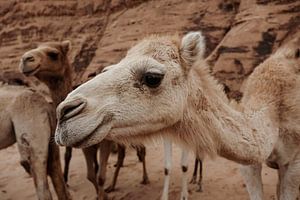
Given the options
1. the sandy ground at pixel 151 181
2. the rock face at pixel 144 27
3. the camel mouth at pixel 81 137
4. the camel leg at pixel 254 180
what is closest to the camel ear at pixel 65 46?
the sandy ground at pixel 151 181

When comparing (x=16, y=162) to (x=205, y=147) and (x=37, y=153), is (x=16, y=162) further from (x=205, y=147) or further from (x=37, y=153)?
(x=205, y=147)

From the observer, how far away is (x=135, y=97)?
272cm

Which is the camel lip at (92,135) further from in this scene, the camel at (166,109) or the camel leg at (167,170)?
the camel leg at (167,170)

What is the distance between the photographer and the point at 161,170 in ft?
25.2

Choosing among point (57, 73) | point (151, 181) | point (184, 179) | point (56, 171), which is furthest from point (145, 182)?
point (57, 73)

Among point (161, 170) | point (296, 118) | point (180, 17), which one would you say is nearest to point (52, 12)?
point (180, 17)

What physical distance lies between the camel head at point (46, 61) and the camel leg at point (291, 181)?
320 centimetres

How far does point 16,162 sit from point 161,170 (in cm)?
299

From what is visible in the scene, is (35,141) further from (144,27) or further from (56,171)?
(144,27)

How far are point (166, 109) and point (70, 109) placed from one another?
0.64m

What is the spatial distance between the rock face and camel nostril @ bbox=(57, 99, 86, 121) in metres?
8.36

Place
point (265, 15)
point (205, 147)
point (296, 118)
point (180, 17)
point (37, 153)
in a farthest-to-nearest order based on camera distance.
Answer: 1. point (180, 17)
2. point (265, 15)
3. point (37, 153)
4. point (296, 118)
5. point (205, 147)

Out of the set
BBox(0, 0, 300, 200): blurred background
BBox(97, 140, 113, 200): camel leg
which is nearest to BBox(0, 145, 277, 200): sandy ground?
BBox(0, 0, 300, 200): blurred background

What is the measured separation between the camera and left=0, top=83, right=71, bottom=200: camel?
16.4 feet
